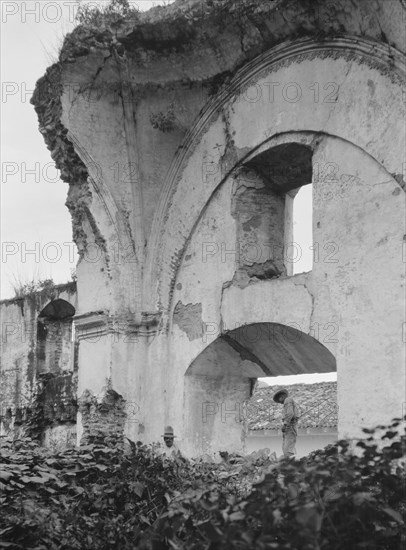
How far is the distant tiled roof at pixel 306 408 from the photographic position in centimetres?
1722

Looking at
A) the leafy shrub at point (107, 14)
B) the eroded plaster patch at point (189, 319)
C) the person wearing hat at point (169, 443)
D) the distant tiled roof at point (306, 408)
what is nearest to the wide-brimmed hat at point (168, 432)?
the person wearing hat at point (169, 443)

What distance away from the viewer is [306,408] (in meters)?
17.7

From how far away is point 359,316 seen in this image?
760 cm

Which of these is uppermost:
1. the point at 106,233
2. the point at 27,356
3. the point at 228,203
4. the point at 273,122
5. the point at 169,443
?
the point at 273,122

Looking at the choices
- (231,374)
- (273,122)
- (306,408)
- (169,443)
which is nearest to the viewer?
(273,122)

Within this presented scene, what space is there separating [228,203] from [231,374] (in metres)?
1.80

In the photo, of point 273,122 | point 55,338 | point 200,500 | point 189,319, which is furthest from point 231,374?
point 55,338

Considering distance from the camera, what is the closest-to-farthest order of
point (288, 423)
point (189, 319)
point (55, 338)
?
point (189, 319) → point (288, 423) → point (55, 338)

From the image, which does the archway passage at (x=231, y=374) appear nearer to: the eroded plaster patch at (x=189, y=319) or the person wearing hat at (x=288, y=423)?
the eroded plaster patch at (x=189, y=319)

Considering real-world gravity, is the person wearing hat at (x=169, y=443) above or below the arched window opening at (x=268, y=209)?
below

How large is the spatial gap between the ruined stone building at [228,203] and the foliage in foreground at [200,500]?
91cm

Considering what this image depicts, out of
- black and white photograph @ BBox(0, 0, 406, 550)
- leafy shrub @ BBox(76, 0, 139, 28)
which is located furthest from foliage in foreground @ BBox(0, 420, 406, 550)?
leafy shrub @ BBox(76, 0, 139, 28)

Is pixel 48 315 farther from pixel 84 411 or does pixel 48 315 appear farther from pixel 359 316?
pixel 359 316

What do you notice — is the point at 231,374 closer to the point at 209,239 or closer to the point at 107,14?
the point at 209,239
